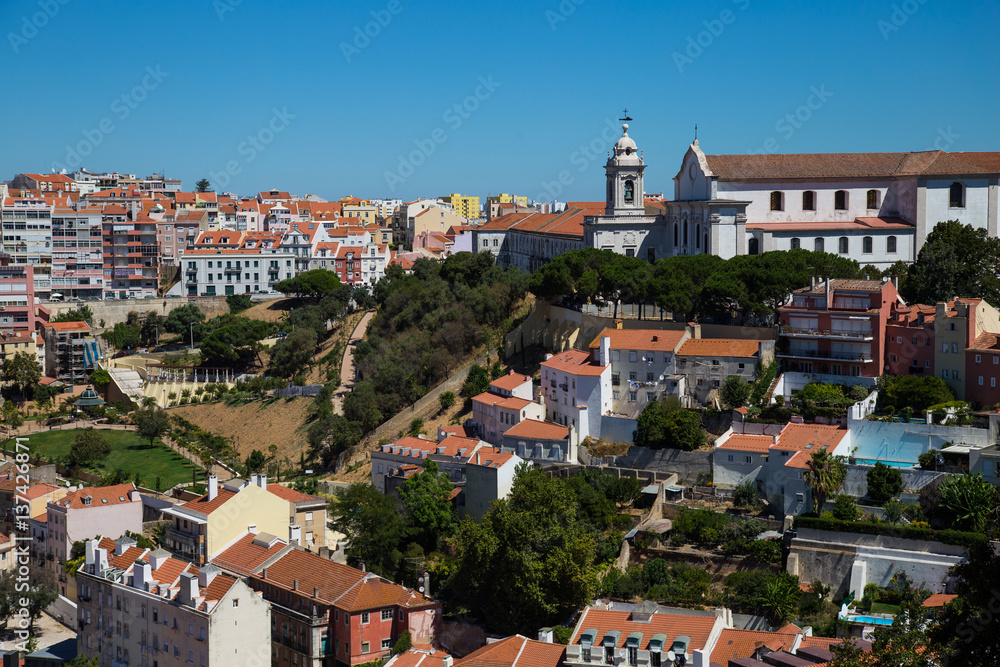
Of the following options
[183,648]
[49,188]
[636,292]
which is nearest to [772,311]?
[636,292]

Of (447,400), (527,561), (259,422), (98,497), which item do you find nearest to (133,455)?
(259,422)

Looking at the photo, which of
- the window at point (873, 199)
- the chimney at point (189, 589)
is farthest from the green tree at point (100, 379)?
the chimney at point (189, 589)

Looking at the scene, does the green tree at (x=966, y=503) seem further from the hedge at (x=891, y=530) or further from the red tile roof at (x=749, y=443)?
the red tile roof at (x=749, y=443)

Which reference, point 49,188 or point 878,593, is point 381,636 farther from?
point 49,188

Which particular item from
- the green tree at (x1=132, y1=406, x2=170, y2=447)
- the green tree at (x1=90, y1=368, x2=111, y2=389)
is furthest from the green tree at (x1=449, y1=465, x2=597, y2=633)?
the green tree at (x1=90, y1=368, x2=111, y2=389)

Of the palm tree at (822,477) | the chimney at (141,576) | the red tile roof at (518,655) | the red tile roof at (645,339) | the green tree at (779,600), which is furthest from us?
the red tile roof at (645,339)
